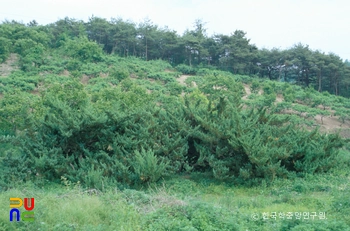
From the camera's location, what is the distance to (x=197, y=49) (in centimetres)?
4094

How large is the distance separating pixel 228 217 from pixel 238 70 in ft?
123

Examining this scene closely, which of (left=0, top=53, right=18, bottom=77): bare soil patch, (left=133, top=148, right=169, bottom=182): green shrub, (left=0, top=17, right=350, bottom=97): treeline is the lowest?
(left=133, top=148, right=169, bottom=182): green shrub

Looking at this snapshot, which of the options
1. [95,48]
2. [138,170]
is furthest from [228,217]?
[95,48]

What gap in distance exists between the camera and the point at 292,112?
27.6 metres

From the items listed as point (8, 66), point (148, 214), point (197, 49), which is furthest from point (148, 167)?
point (197, 49)

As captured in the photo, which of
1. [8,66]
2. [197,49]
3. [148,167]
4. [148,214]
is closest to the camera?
[148,214]

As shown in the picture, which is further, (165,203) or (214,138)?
(214,138)

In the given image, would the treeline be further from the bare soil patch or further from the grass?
the grass

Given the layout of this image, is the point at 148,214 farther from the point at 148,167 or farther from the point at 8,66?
the point at 8,66

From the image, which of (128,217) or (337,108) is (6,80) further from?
(337,108)

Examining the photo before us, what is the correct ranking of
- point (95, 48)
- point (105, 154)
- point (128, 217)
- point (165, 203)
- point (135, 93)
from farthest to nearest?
point (95, 48) → point (135, 93) → point (105, 154) → point (165, 203) → point (128, 217)

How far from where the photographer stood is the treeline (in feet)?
117

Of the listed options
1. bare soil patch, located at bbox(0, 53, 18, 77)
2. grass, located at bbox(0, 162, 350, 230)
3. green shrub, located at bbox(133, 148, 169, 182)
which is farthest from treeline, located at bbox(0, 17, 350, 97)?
grass, located at bbox(0, 162, 350, 230)

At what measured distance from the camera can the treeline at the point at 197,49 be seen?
35812mm
